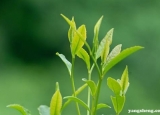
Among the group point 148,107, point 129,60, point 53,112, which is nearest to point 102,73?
point 53,112

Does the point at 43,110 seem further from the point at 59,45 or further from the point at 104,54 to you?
the point at 59,45

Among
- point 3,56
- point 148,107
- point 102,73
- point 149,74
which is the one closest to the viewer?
point 102,73

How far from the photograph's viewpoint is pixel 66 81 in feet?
5.38

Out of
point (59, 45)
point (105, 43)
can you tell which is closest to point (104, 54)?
point (105, 43)

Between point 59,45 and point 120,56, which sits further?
point 59,45

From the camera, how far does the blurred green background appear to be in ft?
5.13

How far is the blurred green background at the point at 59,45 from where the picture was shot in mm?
1562

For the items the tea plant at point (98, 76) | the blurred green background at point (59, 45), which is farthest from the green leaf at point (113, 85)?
the blurred green background at point (59, 45)

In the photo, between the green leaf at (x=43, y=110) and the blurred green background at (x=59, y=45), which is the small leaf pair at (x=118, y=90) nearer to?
the green leaf at (x=43, y=110)

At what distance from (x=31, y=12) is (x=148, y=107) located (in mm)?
716

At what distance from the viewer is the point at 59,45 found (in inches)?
72.0

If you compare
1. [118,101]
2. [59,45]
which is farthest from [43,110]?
[59,45]

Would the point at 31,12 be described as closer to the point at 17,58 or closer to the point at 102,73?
the point at 17,58

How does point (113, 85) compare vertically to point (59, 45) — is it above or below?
below
